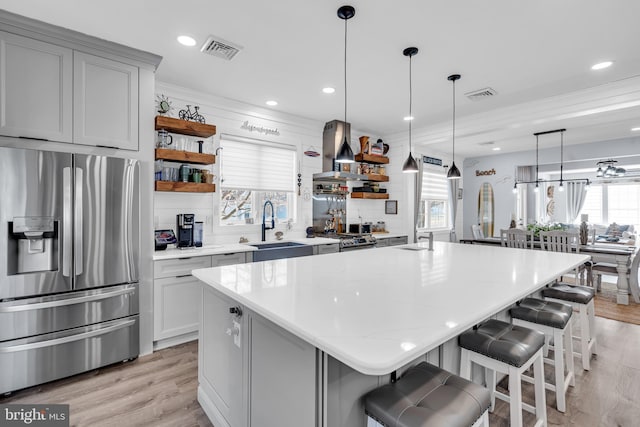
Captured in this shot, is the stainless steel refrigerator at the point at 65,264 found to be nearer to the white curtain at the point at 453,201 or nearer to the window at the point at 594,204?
the white curtain at the point at 453,201

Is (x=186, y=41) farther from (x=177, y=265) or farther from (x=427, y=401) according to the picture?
(x=427, y=401)

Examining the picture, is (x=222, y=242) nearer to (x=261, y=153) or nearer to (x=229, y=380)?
(x=261, y=153)

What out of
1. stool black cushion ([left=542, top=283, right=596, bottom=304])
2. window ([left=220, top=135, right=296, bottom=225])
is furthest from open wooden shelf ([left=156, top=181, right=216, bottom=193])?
stool black cushion ([left=542, top=283, right=596, bottom=304])

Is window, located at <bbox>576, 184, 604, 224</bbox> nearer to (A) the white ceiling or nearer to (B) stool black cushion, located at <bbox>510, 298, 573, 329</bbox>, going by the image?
(A) the white ceiling

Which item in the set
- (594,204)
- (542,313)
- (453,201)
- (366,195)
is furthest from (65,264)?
(594,204)

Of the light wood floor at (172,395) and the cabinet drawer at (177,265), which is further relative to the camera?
the cabinet drawer at (177,265)

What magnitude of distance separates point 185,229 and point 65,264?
1220mm

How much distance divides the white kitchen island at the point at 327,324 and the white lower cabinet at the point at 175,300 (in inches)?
44.3

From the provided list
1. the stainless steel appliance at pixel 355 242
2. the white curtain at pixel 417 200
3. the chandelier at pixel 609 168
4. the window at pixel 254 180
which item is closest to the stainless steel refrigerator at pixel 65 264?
the window at pixel 254 180

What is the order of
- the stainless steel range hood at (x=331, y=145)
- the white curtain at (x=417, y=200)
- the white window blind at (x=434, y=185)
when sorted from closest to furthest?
the stainless steel range hood at (x=331, y=145) < the white curtain at (x=417, y=200) < the white window blind at (x=434, y=185)

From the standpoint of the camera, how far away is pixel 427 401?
1091 mm

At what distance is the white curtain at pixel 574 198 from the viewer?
8398 mm

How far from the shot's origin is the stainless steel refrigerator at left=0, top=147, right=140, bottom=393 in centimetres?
219

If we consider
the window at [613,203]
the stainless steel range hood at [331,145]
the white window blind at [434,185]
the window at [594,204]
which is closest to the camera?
the stainless steel range hood at [331,145]
